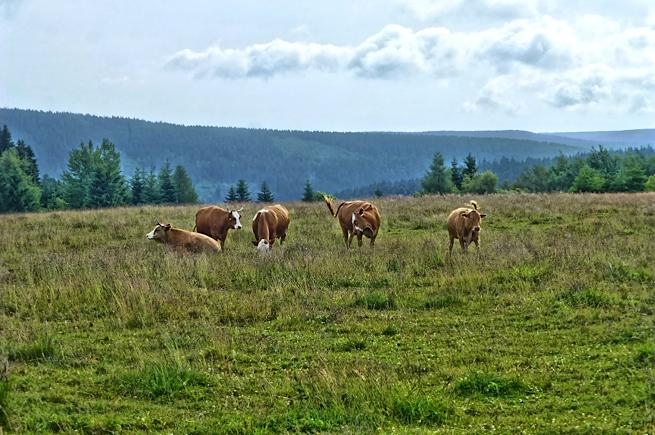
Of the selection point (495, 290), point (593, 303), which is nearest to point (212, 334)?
point (495, 290)

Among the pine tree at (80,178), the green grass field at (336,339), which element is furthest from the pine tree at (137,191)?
the green grass field at (336,339)

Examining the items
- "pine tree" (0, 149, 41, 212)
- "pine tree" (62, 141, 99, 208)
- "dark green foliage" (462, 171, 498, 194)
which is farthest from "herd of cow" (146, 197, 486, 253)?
"dark green foliage" (462, 171, 498, 194)

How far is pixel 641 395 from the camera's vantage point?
693 cm

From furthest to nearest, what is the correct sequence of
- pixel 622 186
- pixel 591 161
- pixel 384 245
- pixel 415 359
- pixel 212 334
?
pixel 591 161, pixel 622 186, pixel 384 245, pixel 212 334, pixel 415 359

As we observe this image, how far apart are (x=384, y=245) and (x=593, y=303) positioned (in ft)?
26.4

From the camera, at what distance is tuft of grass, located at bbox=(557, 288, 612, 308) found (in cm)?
1101

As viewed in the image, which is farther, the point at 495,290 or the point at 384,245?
the point at 384,245

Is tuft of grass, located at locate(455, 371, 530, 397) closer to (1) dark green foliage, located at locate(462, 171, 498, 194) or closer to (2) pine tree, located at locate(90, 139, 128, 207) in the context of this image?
(1) dark green foliage, located at locate(462, 171, 498, 194)

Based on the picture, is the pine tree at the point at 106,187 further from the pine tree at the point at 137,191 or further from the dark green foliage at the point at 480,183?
the dark green foliage at the point at 480,183

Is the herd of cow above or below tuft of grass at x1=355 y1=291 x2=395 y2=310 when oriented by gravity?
above

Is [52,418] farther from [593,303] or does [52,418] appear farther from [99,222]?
[99,222]

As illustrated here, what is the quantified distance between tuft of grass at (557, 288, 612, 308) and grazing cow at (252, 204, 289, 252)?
8.56 metres

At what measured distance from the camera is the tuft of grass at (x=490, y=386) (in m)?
7.24

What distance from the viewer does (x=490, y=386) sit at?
7.26 metres
